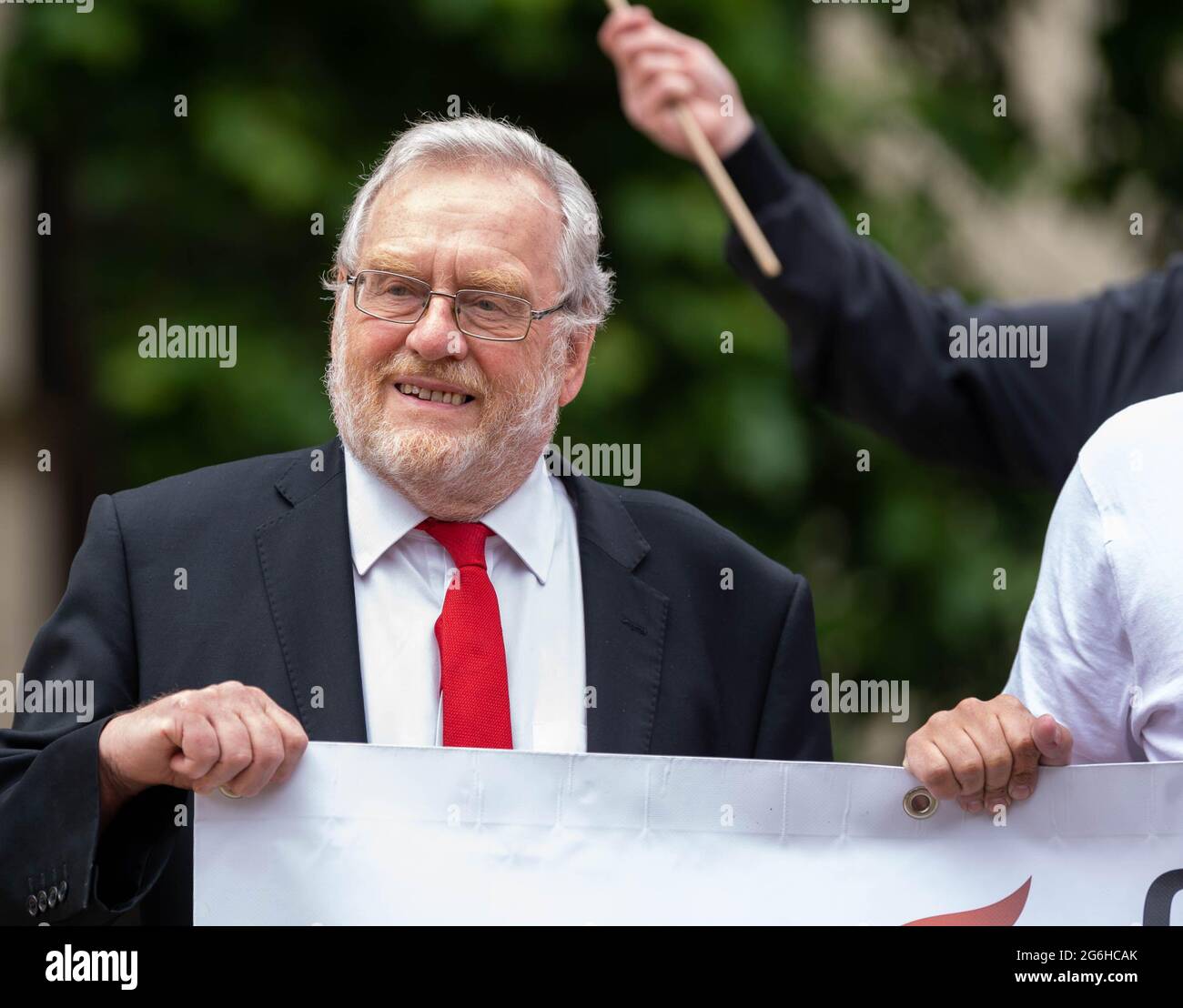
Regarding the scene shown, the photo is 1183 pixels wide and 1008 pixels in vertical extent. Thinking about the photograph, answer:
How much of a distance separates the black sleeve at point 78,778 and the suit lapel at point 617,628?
2.10 ft

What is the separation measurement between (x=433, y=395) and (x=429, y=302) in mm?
143

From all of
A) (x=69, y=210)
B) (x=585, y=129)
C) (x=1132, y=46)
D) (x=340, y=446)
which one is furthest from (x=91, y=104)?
(x=1132, y=46)

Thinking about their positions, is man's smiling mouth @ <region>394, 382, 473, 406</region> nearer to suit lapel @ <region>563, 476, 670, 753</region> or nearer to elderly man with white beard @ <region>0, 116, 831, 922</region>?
elderly man with white beard @ <region>0, 116, 831, 922</region>

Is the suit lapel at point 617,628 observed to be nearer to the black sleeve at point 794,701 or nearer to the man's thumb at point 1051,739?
the black sleeve at point 794,701

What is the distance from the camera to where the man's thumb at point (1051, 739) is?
8.49 feet

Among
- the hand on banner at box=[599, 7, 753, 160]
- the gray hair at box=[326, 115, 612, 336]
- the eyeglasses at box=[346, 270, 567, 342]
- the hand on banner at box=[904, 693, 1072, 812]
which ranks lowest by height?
the hand on banner at box=[904, 693, 1072, 812]

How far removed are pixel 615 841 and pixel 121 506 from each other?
0.91 m

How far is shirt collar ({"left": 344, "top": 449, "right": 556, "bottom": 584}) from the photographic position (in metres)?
2.90

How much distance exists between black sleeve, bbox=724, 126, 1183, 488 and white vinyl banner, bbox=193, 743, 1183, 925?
1.74 m

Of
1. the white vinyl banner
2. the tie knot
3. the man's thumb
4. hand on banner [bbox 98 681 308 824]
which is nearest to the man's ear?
the tie knot

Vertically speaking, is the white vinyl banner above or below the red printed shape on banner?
above

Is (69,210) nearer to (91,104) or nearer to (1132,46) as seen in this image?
(91,104)

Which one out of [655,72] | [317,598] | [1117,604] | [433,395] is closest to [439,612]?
[317,598]

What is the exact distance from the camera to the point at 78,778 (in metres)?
2.49
